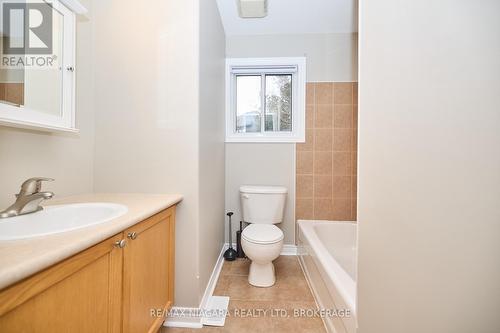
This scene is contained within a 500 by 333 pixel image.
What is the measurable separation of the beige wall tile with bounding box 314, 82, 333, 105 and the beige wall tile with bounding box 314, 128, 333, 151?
303 millimetres

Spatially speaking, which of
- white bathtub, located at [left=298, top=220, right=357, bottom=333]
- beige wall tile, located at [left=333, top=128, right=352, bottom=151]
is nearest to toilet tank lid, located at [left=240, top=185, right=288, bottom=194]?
white bathtub, located at [left=298, top=220, right=357, bottom=333]

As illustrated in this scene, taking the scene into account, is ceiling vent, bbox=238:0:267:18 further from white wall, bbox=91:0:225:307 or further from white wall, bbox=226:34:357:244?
white wall, bbox=91:0:225:307

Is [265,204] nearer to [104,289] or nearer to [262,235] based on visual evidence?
[262,235]

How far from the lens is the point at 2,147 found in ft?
2.93

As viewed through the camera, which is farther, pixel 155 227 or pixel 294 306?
pixel 294 306

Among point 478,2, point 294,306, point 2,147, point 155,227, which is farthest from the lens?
point 294,306

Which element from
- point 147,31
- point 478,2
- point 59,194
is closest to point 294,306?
point 59,194

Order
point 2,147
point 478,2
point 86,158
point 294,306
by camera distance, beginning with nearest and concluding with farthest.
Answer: point 478,2 → point 2,147 → point 86,158 → point 294,306

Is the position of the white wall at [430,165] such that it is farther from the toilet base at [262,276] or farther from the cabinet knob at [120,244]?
the toilet base at [262,276]

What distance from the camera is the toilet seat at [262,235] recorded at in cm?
160

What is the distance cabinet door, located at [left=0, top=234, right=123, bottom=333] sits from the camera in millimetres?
456

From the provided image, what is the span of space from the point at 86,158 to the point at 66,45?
62 cm

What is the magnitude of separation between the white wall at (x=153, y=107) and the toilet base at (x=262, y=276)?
569 millimetres

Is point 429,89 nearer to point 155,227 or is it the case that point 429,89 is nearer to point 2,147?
point 155,227
